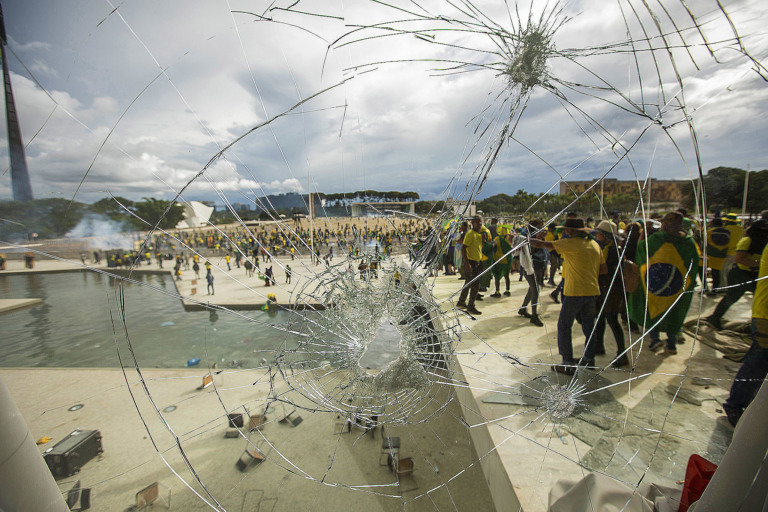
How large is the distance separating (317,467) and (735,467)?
3357mm

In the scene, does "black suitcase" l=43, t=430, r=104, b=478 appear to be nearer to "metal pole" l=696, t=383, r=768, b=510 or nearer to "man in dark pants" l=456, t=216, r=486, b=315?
"man in dark pants" l=456, t=216, r=486, b=315

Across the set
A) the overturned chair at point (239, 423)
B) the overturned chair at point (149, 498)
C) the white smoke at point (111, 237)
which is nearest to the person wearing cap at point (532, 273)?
the overturned chair at point (239, 423)

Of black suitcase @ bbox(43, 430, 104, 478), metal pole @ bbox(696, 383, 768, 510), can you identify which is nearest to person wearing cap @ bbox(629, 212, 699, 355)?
metal pole @ bbox(696, 383, 768, 510)

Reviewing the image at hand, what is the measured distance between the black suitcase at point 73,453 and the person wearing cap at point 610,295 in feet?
19.0

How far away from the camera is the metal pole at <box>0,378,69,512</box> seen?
1.06 metres

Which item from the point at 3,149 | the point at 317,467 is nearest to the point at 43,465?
the point at 3,149

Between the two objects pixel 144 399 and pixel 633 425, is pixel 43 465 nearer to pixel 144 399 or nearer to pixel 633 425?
pixel 633 425

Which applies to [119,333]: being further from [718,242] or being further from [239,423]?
[718,242]

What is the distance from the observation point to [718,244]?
3330mm

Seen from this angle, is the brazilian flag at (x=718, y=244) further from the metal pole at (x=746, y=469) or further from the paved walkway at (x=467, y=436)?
the metal pole at (x=746, y=469)

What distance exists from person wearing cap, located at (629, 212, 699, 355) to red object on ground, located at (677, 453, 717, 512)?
76.2 inches

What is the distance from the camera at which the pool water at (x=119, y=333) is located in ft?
25.7

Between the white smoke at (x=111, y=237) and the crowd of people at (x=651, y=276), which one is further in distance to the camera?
the white smoke at (x=111, y=237)

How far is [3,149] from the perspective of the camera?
130 centimetres
